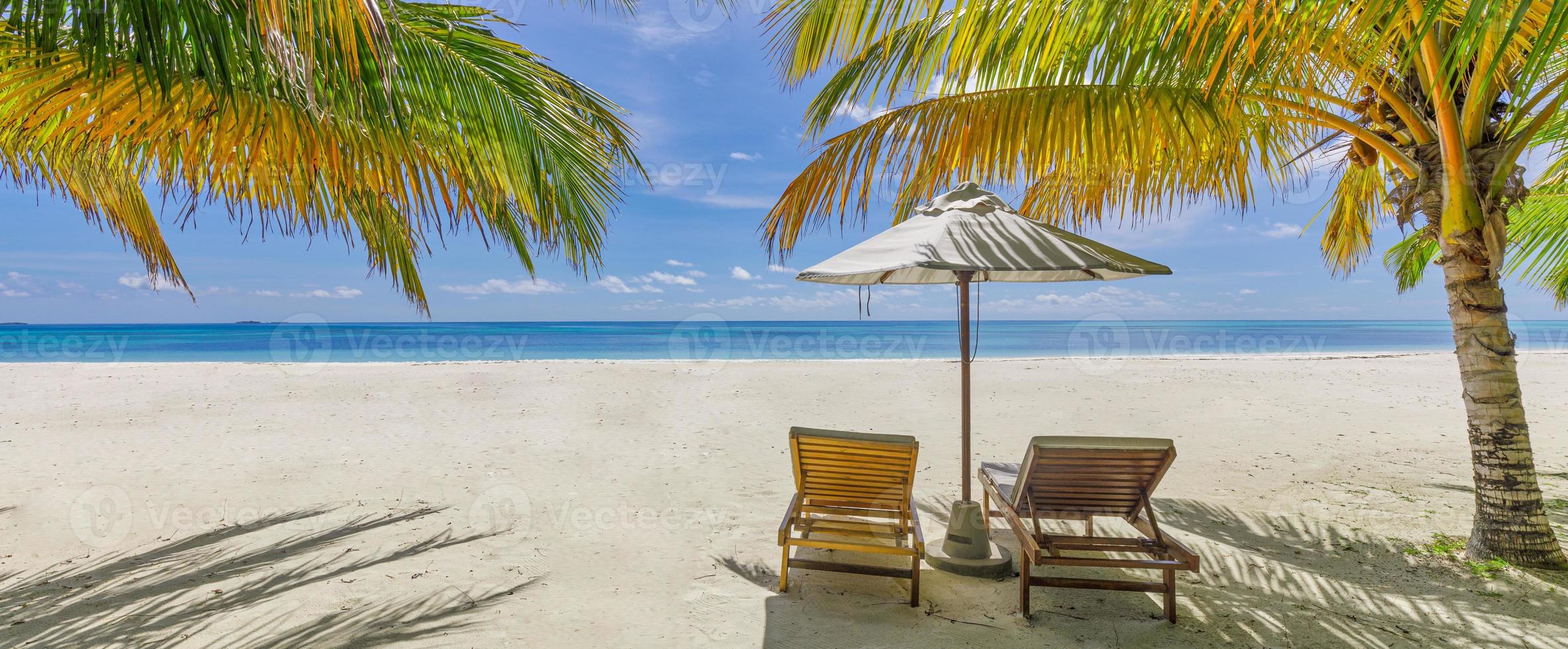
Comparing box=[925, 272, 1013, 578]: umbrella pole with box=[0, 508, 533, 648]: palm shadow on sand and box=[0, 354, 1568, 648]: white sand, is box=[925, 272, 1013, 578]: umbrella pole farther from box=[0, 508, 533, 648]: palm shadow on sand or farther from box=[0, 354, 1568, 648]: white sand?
box=[0, 508, 533, 648]: palm shadow on sand

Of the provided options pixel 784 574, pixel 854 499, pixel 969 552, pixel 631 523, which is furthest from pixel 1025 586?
pixel 631 523

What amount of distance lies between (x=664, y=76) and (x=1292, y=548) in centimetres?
794

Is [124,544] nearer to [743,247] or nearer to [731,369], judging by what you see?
[731,369]

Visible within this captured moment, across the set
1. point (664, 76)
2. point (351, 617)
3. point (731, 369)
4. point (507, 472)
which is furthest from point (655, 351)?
point (351, 617)

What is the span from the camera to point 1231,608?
309 cm

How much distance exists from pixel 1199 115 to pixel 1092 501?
2.00 meters

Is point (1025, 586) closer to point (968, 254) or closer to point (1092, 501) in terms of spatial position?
point (1092, 501)

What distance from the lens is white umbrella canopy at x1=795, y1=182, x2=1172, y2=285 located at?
2971 millimetres

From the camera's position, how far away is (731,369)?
46.0 ft

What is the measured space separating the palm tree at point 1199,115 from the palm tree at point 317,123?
4.47 ft

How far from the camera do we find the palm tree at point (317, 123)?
1.80 metres

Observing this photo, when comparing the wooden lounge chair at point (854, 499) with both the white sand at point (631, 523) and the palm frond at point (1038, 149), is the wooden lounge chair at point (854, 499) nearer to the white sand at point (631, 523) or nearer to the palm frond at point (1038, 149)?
the white sand at point (631, 523)

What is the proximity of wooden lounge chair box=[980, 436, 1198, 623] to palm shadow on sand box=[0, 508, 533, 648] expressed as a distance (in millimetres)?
2438

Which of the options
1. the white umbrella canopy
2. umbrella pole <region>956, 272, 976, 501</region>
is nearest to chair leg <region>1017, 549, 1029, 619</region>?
umbrella pole <region>956, 272, 976, 501</region>
